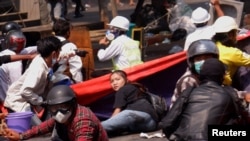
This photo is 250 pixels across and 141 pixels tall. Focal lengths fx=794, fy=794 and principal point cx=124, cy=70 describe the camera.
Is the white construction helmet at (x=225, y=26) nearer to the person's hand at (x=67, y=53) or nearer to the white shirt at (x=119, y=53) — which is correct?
the white shirt at (x=119, y=53)

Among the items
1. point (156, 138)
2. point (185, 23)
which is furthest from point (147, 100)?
point (185, 23)

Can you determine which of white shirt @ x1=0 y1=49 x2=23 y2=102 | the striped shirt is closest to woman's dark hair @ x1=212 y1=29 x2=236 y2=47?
white shirt @ x1=0 y1=49 x2=23 y2=102

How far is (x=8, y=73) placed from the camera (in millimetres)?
10297

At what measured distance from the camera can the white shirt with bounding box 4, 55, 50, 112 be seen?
9578mm

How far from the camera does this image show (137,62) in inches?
427

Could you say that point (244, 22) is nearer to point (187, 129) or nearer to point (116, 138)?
point (116, 138)

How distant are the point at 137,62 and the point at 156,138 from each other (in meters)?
1.48

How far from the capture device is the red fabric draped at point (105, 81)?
10297 millimetres

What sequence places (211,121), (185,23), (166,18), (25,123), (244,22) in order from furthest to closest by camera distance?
1. (166,18)
2. (185,23)
3. (244,22)
4. (25,123)
5. (211,121)

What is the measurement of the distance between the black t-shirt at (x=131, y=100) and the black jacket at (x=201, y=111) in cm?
308

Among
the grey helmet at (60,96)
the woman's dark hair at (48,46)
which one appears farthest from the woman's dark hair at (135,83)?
the grey helmet at (60,96)

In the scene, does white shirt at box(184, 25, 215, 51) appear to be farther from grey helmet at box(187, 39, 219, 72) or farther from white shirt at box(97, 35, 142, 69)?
grey helmet at box(187, 39, 219, 72)

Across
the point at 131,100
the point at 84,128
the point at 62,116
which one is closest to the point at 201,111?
the point at 84,128

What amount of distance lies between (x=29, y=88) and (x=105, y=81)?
3.83ft
